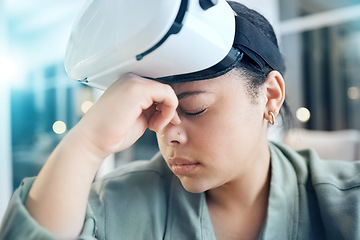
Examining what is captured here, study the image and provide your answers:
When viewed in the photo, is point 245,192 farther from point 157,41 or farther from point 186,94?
point 157,41

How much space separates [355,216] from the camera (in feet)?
2.48

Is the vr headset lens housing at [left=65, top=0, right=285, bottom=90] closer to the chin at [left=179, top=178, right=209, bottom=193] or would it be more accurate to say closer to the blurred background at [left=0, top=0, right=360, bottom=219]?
the chin at [left=179, top=178, right=209, bottom=193]

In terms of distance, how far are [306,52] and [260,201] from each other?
3.11 meters

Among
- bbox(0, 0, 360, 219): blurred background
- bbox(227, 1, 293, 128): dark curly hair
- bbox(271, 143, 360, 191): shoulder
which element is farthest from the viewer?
bbox(0, 0, 360, 219): blurred background

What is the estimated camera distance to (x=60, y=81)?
2354 mm

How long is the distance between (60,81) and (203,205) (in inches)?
70.7

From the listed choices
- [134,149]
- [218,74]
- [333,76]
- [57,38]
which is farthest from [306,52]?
[218,74]

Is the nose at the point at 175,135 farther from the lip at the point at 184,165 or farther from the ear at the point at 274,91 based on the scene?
the ear at the point at 274,91

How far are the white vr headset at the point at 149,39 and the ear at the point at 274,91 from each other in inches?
7.7

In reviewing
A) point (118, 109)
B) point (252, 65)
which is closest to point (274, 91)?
point (252, 65)

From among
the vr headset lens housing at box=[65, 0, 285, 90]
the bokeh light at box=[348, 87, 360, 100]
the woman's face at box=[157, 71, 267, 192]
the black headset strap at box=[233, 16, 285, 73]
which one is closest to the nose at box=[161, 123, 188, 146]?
the woman's face at box=[157, 71, 267, 192]

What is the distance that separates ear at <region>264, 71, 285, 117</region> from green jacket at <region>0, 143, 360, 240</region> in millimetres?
179

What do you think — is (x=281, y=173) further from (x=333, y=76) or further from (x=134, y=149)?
(x=333, y=76)

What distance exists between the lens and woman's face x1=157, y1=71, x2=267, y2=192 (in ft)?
2.32
